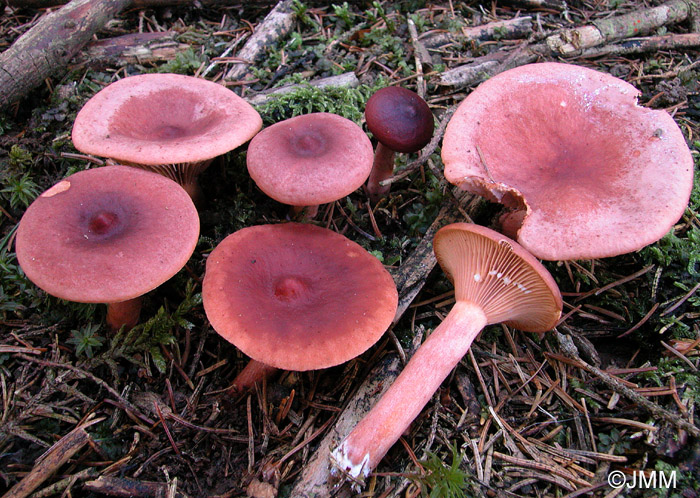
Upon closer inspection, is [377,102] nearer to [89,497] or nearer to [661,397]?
[661,397]

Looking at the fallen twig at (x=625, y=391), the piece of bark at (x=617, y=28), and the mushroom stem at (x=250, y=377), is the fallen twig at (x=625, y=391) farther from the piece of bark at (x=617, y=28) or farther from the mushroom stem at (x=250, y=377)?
the piece of bark at (x=617, y=28)

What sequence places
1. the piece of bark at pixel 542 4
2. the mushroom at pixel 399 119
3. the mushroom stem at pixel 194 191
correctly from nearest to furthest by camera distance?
the mushroom at pixel 399 119, the mushroom stem at pixel 194 191, the piece of bark at pixel 542 4

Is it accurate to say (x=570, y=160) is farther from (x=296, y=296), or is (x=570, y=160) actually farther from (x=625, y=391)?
(x=296, y=296)

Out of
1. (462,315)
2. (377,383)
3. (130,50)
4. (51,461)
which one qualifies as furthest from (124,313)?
(130,50)

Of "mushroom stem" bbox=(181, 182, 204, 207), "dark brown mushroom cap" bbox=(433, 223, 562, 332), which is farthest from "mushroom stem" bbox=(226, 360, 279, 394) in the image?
"mushroom stem" bbox=(181, 182, 204, 207)

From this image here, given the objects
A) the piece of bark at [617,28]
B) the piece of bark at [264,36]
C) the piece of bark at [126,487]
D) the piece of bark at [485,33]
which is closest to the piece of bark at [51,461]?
the piece of bark at [126,487]

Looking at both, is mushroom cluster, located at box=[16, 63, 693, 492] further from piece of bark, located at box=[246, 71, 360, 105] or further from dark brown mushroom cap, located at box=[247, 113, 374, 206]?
piece of bark, located at box=[246, 71, 360, 105]
